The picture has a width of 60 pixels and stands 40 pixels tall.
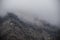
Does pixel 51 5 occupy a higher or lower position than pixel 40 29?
higher

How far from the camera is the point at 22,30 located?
7.12 ft

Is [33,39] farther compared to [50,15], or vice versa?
[50,15]

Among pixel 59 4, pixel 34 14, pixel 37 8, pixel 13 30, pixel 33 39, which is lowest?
pixel 33 39

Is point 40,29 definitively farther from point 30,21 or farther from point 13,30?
point 13,30

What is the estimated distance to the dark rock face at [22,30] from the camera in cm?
215

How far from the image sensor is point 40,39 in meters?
2.16

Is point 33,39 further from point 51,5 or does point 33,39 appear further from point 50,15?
point 51,5

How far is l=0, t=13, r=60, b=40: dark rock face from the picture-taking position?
7.07 feet

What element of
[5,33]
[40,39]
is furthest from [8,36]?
[40,39]

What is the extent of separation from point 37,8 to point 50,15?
14.1 inches

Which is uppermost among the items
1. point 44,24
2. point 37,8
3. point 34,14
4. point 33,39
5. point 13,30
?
point 37,8

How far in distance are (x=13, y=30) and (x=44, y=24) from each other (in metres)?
0.74

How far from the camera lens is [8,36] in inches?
85.4

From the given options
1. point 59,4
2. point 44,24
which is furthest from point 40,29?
point 59,4
